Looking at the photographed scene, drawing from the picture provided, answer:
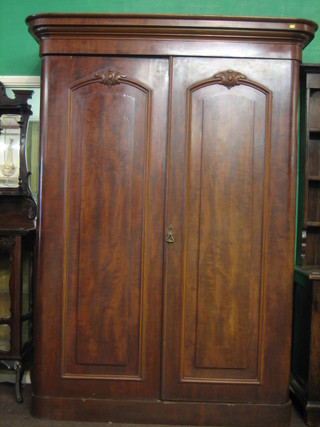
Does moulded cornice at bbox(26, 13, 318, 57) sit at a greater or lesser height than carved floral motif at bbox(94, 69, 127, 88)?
greater

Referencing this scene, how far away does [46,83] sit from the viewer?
2.56m

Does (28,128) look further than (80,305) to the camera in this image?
Yes

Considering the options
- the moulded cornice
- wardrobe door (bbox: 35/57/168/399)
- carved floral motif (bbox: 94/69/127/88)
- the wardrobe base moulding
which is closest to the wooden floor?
the wardrobe base moulding

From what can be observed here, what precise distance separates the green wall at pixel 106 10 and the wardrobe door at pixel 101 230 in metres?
0.69

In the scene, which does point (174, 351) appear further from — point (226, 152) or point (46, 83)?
point (46, 83)

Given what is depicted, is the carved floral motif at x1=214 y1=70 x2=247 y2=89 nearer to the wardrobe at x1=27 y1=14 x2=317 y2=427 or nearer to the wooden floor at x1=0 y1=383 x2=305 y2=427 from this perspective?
the wardrobe at x1=27 y1=14 x2=317 y2=427

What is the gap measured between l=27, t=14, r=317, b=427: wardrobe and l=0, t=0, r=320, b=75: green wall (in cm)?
62

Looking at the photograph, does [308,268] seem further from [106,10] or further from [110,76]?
[106,10]

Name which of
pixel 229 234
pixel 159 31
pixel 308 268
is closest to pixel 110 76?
pixel 159 31

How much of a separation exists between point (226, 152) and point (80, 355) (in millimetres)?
1368

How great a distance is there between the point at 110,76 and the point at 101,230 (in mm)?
837

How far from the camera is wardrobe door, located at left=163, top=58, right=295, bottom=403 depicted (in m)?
2.54

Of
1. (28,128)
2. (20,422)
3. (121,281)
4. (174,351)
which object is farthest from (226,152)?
(20,422)

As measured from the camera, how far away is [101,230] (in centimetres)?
259
